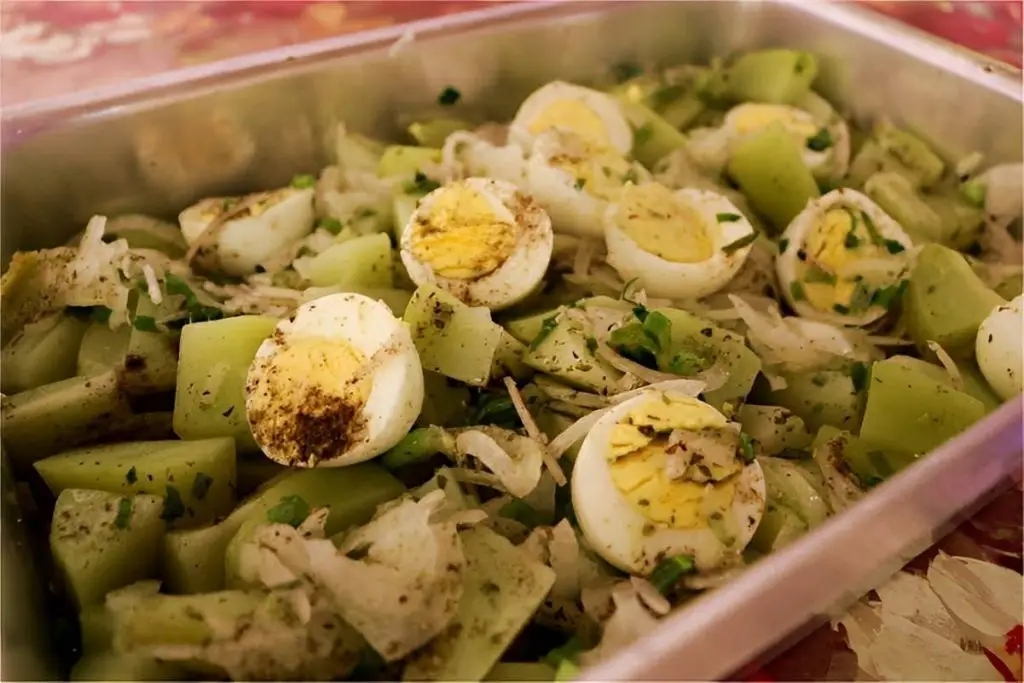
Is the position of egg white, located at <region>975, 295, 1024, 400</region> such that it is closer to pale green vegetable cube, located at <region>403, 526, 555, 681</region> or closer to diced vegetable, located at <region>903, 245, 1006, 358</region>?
diced vegetable, located at <region>903, 245, 1006, 358</region>

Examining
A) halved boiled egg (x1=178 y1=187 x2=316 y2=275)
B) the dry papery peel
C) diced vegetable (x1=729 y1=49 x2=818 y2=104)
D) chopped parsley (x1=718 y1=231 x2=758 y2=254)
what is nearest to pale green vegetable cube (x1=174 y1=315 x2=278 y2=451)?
halved boiled egg (x1=178 y1=187 x2=316 y2=275)

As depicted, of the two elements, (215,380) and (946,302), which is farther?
(946,302)

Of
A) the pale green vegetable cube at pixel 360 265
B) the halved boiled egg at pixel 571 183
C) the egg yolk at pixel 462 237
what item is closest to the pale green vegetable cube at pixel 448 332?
the egg yolk at pixel 462 237

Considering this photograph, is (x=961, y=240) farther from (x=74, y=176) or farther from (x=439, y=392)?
(x=74, y=176)

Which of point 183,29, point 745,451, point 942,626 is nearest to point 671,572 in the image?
point 745,451

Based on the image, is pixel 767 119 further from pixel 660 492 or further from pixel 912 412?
pixel 660 492

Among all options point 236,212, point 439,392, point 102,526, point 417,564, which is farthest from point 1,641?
point 236,212

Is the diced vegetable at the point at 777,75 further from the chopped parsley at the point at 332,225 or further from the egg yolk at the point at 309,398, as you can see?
the egg yolk at the point at 309,398
